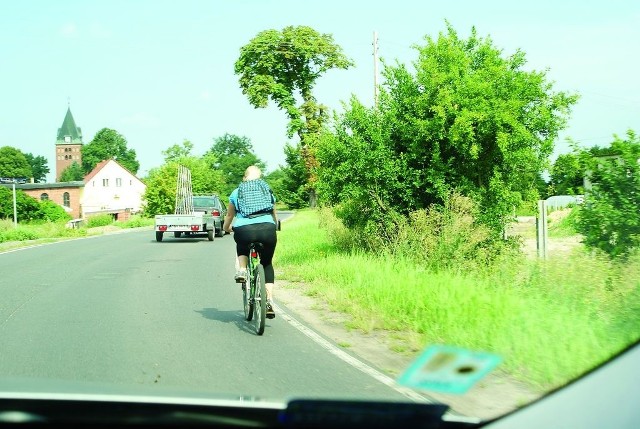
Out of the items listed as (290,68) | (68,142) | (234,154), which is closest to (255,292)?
(290,68)

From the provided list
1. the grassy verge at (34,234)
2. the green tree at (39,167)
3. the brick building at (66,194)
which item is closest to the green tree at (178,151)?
the brick building at (66,194)

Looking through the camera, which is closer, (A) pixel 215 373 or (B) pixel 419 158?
(A) pixel 215 373

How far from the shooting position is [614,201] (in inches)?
405

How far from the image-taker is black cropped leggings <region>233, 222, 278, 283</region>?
853 cm

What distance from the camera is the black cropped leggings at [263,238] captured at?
28.0 feet

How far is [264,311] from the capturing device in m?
7.95

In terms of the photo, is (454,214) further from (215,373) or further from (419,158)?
(215,373)

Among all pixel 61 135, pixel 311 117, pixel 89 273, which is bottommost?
pixel 89 273

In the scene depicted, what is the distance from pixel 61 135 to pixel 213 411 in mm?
177280

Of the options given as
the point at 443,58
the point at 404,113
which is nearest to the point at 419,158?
the point at 404,113

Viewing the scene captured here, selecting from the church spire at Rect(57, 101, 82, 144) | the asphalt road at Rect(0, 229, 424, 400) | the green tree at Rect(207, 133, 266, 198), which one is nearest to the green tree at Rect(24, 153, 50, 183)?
the church spire at Rect(57, 101, 82, 144)

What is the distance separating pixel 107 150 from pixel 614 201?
133 meters

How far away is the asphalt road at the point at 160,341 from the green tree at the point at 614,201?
481 centimetres

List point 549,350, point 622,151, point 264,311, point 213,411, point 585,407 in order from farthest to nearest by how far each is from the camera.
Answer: point 622,151 → point 264,311 → point 549,350 → point 213,411 → point 585,407
